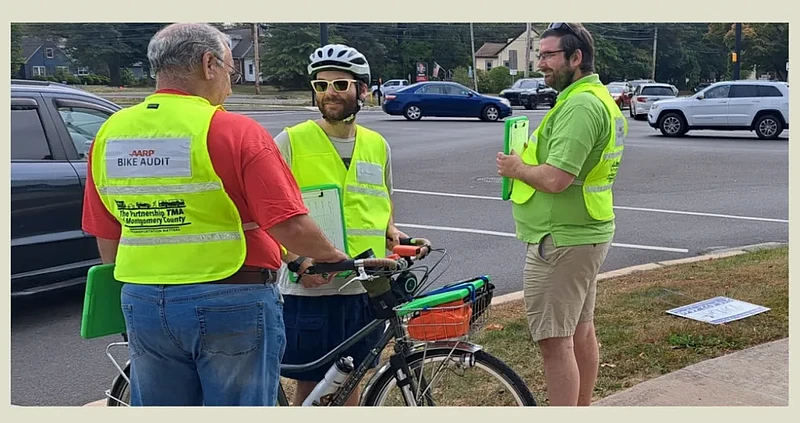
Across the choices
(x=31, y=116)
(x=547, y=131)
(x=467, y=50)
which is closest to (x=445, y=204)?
(x=31, y=116)

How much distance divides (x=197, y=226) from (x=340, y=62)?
1146 mm

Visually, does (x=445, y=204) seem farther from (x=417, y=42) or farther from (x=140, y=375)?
(x=417, y=42)

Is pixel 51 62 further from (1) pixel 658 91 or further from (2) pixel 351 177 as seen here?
(2) pixel 351 177

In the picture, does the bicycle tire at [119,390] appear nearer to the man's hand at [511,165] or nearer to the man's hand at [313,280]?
the man's hand at [313,280]

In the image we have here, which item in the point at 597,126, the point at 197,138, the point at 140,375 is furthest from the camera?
the point at 597,126

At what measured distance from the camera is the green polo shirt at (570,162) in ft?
10.6

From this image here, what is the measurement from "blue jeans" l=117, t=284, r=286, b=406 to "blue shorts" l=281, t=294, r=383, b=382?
2.15ft

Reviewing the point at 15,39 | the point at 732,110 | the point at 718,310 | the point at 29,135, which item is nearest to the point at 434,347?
the point at 718,310

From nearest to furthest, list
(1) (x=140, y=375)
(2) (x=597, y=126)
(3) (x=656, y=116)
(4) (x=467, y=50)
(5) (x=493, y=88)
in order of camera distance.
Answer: (1) (x=140, y=375) < (2) (x=597, y=126) < (3) (x=656, y=116) < (5) (x=493, y=88) < (4) (x=467, y=50)

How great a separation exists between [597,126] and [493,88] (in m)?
48.5

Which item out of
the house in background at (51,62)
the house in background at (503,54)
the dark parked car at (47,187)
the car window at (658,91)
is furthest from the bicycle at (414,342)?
the house in background at (503,54)

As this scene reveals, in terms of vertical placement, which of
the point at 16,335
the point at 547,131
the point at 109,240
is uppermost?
the point at 547,131

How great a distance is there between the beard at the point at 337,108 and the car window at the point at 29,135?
11.7 feet

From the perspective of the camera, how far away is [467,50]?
60.3 meters
